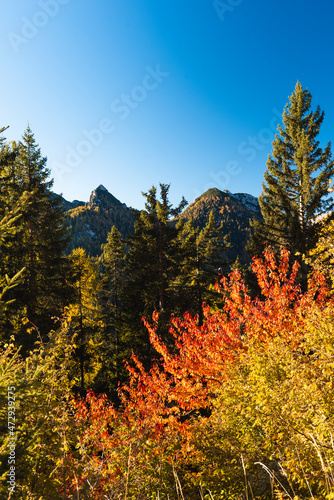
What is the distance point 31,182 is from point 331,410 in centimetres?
1713

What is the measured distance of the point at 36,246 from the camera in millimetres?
15492

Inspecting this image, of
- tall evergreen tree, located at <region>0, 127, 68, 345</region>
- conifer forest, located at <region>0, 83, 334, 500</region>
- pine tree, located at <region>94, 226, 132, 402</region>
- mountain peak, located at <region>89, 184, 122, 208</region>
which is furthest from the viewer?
mountain peak, located at <region>89, 184, 122, 208</region>

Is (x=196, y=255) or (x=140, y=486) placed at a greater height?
(x=196, y=255)

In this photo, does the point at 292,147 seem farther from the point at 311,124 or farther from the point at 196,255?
the point at 196,255

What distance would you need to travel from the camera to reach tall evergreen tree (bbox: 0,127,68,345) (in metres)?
14.1

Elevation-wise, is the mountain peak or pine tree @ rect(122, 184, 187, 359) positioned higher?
the mountain peak

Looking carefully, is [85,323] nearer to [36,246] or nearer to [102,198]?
[36,246]

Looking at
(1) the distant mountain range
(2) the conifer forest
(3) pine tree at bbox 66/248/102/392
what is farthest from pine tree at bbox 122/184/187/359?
(1) the distant mountain range

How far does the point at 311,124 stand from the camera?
1681 cm

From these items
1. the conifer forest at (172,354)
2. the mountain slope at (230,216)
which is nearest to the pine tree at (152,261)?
the conifer forest at (172,354)

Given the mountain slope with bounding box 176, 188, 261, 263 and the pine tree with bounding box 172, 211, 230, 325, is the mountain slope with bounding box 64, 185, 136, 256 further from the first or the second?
the pine tree with bounding box 172, 211, 230, 325

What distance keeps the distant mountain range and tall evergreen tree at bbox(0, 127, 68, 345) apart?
120 metres

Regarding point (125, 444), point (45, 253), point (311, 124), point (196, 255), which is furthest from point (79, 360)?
point (311, 124)

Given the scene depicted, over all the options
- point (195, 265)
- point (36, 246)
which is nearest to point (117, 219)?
point (195, 265)
